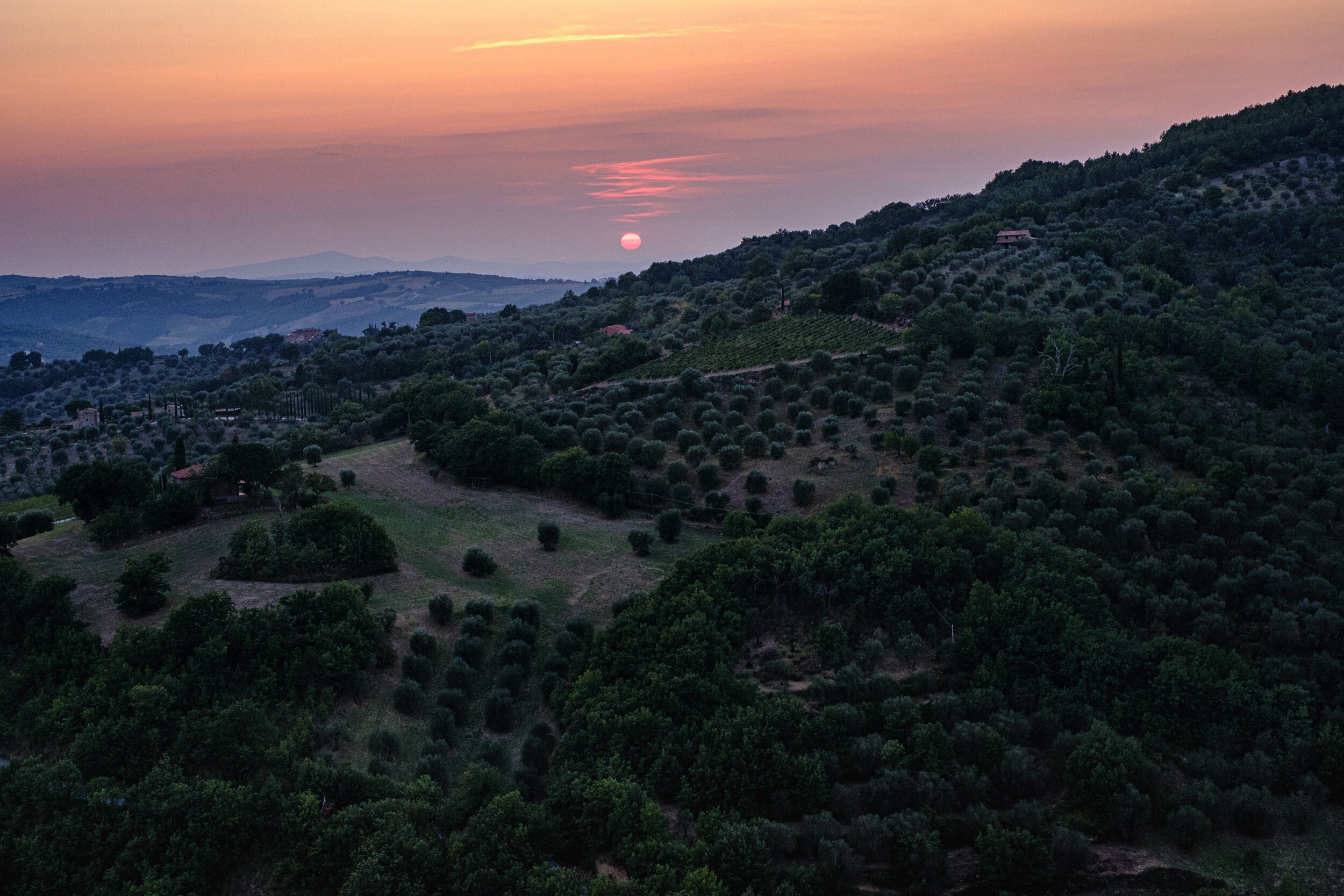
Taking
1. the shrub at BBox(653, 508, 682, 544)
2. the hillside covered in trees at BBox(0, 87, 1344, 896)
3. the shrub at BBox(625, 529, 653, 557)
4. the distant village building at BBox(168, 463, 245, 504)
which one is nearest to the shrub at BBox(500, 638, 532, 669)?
the hillside covered in trees at BBox(0, 87, 1344, 896)

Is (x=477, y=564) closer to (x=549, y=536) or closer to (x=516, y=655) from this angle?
(x=549, y=536)

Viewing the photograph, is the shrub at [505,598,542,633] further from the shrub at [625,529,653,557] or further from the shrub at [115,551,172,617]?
the shrub at [115,551,172,617]

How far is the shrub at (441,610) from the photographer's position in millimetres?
34562

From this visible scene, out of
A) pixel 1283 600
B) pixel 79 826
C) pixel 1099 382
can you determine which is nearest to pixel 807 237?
pixel 1099 382

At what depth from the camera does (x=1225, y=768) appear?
26891 millimetres

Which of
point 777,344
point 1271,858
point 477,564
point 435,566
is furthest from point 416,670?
point 777,344

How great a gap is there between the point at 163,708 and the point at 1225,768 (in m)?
32.1

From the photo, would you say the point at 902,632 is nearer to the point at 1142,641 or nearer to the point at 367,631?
the point at 1142,641

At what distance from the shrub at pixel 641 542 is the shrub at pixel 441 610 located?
9.77 meters

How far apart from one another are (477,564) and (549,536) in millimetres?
3842

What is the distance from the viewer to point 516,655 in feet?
108

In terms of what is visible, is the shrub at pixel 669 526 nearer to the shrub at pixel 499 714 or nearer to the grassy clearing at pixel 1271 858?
the shrub at pixel 499 714

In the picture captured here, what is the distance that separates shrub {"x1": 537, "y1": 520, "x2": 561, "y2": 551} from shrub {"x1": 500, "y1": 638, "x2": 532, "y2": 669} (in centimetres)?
873

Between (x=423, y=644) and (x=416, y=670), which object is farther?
(x=423, y=644)
